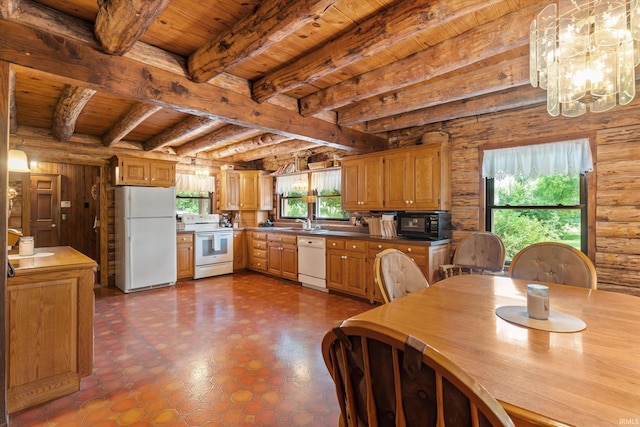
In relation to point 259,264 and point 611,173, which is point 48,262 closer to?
point 259,264

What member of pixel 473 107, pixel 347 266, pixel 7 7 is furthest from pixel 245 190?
pixel 7 7

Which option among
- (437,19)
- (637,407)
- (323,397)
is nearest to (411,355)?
(637,407)

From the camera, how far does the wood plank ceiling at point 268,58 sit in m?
1.86

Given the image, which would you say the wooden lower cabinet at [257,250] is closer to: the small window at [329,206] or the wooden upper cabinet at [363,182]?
the small window at [329,206]

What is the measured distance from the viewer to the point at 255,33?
1.96 m

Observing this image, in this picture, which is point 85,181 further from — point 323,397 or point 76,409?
point 323,397

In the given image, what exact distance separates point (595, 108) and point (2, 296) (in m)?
3.65

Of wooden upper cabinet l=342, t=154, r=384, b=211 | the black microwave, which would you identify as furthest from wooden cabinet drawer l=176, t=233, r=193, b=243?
the black microwave

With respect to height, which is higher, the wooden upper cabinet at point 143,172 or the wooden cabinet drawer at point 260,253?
the wooden upper cabinet at point 143,172

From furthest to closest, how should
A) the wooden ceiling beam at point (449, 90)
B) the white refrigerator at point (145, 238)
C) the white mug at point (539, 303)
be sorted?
the white refrigerator at point (145, 238) < the wooden ceiling beam at point (449, 90) < the white mug at point (539, 303)

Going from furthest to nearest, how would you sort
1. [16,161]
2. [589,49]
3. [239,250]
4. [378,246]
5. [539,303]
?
[239,250] → [378,246] → [16,161] → [589,49] → [539,303]

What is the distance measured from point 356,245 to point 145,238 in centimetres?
330

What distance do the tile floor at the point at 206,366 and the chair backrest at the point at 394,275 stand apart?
0.88 m

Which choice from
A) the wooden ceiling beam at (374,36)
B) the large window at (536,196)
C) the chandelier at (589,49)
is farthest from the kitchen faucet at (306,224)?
the chandelier at (589,49)
